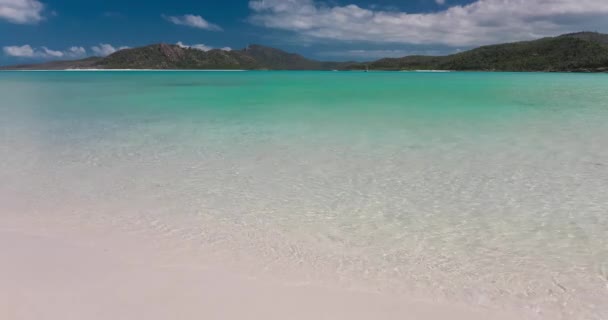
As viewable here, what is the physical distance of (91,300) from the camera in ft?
11.0

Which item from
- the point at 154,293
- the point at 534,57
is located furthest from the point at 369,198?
the point at 534,57

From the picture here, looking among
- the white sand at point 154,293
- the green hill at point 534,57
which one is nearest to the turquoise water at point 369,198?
the white sand at point 154,293

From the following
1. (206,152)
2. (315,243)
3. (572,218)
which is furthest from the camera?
(206,152)

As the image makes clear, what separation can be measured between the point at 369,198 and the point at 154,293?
10.8 feet

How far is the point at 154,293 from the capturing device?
346 cm

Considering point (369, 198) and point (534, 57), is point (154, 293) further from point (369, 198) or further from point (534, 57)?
point (534, 57)

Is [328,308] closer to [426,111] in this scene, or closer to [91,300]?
[91,300]

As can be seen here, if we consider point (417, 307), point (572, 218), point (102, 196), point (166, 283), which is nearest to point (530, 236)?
point (572, 218)

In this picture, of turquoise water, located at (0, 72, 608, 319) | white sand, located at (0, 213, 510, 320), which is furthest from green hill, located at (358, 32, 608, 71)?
white sand, located at (0, 213, 510, 320)

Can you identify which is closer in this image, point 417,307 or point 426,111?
point 417,307

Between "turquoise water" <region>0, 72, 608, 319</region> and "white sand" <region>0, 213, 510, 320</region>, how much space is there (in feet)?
0.90

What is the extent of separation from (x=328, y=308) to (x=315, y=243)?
1.23 m

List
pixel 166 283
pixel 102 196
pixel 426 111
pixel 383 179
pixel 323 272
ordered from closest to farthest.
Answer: pixel 166 283 → pixel 323 272 → pixel 102 196 → pixel 383 179 → pixel 426 111

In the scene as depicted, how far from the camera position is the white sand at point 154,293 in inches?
126
